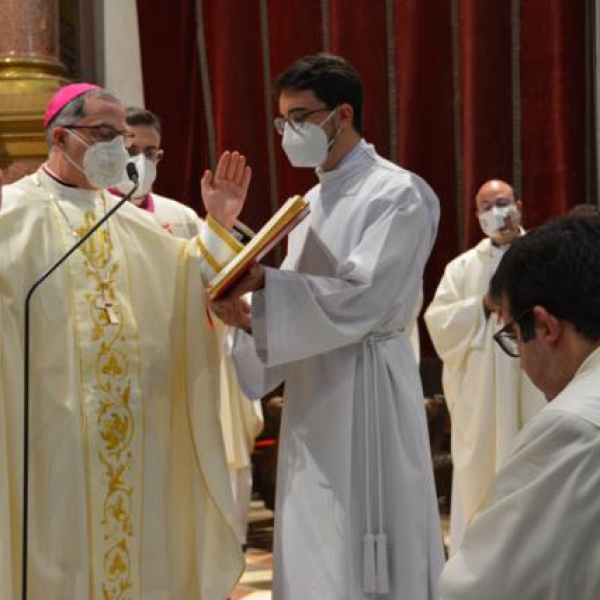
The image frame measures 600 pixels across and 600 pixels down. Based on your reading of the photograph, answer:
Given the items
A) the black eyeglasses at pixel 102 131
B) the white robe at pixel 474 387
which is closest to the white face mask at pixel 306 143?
the black eyeglasses at pixel 102 131

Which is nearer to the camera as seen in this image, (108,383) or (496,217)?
(108,383)

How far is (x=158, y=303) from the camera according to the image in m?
4.06

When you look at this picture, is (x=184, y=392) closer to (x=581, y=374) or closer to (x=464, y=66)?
(x=581, y=374)

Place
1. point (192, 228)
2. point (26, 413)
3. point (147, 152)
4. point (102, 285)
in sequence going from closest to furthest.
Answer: point (26, 413)
point (102, 285)
point (147, 152)
point (192, 228)

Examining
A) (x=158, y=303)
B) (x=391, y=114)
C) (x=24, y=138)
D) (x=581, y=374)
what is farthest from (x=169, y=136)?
(x=581, y=374)

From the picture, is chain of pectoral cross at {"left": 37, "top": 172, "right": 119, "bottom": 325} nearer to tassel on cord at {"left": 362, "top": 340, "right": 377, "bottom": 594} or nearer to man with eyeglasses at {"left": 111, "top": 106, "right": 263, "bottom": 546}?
man with eyeglasses at {"left": 111, "top": 106, "right": 263, "bottom": 546}

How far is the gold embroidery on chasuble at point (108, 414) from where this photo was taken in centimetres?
391

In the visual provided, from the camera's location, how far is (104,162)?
12.9ft

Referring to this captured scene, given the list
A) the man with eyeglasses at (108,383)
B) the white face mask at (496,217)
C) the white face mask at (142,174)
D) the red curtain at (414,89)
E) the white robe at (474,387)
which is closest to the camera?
the man with eyeglasses at (108,383)

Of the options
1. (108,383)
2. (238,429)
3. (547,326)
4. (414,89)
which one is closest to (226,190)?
(108,383)

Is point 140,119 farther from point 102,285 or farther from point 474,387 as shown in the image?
point 474,387

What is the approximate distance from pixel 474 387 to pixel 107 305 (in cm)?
296

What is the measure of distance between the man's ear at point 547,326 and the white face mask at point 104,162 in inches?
79.7

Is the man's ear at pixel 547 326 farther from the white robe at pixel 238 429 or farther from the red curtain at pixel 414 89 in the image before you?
the red curtain at pixel 414 89
